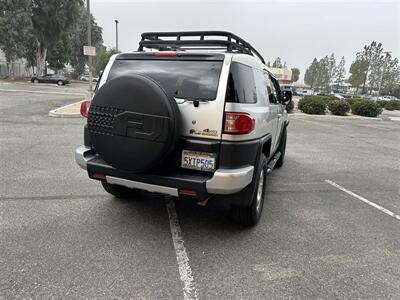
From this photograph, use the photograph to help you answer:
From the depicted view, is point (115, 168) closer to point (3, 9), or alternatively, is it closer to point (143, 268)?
point (143, 268)

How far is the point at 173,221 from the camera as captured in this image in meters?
3.88

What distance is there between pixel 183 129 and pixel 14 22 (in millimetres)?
39506

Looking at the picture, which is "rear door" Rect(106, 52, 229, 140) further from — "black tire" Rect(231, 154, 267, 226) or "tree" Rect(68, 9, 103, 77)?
"tree" Rect(68, 9, 103, 77)

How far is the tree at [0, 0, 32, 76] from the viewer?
115ft

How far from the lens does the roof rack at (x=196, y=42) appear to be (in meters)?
3.93

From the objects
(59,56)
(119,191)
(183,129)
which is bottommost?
(119,191)

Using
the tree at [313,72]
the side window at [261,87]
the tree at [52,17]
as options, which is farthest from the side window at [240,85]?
the tree at [313,72]

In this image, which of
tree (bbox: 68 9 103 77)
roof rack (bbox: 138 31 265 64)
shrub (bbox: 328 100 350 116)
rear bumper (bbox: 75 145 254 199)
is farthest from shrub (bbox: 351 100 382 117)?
tree (bbox: 68 9 103 77)

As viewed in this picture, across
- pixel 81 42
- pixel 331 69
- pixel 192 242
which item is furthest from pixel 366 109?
pixel 331 69

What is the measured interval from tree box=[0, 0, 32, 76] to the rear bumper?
1541 inches

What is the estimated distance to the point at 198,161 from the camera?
3.23 m

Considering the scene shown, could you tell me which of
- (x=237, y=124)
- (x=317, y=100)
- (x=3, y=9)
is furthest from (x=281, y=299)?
(x=3, y=9)

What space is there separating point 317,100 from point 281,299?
19.1 meters

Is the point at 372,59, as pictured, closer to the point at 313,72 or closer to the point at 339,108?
the point at 313,72
